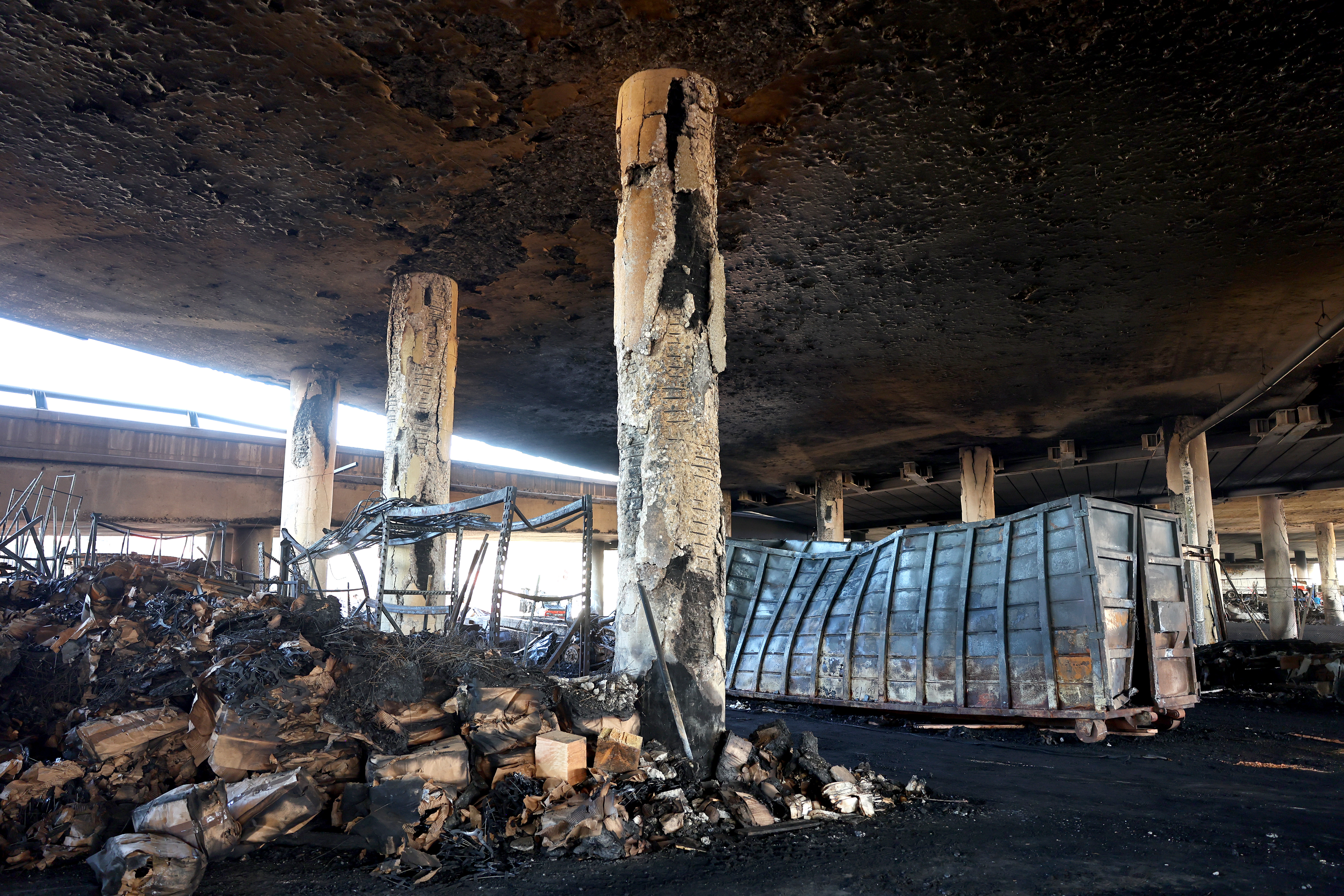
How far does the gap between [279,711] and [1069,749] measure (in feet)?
22.8

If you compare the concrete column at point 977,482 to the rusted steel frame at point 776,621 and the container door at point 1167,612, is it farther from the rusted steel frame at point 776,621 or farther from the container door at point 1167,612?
the container door at point 1167,612

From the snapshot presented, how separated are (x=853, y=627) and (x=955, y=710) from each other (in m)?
1.69

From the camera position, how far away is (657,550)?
5164mm

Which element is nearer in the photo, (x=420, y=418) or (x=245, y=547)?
(x=420, y=418)

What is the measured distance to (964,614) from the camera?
827cm

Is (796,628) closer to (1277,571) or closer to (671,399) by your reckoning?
(671,399)

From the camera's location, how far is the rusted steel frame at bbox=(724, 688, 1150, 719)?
7.13m

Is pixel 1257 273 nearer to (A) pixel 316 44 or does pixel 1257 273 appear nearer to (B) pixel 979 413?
(B) pixel 979 413

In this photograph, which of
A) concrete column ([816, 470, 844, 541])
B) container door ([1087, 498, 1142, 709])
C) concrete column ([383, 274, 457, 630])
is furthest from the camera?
concrete column ([816, 470, 844, 541])

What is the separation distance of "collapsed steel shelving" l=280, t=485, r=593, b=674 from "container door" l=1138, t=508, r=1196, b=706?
578 cm

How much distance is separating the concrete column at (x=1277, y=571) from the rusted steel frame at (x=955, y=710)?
15652 mm

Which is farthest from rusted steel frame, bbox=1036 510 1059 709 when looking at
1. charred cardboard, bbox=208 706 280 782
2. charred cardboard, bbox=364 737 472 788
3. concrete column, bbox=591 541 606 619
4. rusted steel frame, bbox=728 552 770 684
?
concrete column, bbox=591 541 606 619

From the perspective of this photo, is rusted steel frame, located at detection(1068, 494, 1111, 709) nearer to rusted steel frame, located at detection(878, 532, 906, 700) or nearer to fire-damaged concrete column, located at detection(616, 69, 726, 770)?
rusted steel frame, located at detection(878, 532, 906, 700)

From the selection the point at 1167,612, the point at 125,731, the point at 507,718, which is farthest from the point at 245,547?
the point at 1167,612
